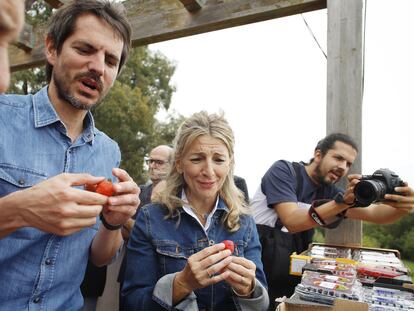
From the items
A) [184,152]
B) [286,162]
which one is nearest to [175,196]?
[184,152]

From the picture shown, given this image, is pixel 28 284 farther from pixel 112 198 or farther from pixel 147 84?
pixel 147 84

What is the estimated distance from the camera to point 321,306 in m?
1.16

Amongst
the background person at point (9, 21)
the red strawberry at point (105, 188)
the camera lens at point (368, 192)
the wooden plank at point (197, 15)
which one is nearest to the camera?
the background person at point (9, 21)

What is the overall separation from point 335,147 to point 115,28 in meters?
1.65

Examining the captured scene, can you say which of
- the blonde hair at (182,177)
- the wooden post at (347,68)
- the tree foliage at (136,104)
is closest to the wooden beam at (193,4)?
the wooden post at (347,68)

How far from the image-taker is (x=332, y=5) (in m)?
2.48

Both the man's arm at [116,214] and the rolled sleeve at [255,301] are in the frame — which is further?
the rolled sleeve at [255,301]

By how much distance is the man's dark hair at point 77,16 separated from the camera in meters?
1.41

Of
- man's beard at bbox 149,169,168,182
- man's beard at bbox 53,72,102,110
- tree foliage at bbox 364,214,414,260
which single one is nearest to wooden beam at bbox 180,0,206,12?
man's beard at bbox 149,169,168,182

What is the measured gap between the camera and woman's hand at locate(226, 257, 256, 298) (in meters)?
1.36

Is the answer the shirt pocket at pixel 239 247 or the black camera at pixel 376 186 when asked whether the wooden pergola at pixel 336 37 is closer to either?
the black camera at pixel 376 186

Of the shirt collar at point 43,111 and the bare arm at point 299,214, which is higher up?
the shirt collar at point 43,111

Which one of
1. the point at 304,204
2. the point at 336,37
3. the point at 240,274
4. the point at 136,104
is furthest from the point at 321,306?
the point at 136,104

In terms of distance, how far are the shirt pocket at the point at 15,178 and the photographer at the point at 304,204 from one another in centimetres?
156
